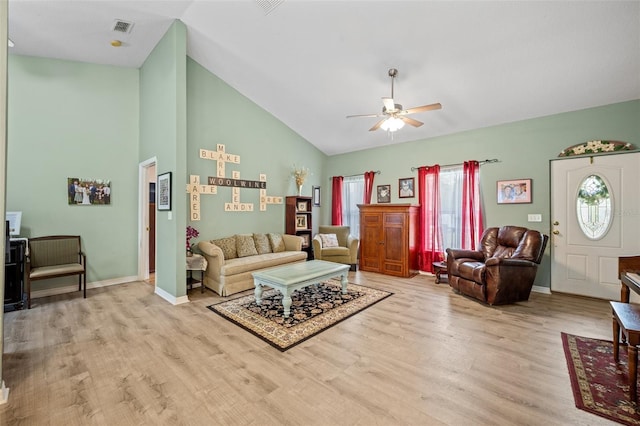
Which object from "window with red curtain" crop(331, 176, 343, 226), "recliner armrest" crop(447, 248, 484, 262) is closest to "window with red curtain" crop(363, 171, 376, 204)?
"window with red curtain" crop(331, 176, 343, 226)

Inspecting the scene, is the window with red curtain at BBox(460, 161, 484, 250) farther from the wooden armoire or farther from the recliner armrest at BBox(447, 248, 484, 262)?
the wooden armoire

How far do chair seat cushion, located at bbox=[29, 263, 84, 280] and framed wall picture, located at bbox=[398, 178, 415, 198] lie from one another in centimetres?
565

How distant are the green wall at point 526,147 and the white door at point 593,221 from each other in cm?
16

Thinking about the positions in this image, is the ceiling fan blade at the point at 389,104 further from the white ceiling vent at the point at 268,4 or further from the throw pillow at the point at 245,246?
the throw pillow at the point at 245,246

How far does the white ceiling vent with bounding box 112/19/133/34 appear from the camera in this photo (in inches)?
141

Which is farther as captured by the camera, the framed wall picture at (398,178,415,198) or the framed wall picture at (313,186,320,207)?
the framed wall picture at (313,186,320,207)

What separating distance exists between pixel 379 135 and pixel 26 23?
217 inches

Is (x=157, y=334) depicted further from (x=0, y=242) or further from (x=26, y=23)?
(x=26, y=23)

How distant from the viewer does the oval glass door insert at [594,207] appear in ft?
12.9

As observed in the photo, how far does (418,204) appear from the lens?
5.52m

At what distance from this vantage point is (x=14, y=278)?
3436mm

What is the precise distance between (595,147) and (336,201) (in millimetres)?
4722

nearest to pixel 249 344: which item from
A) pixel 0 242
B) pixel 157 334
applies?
pixel 157 334

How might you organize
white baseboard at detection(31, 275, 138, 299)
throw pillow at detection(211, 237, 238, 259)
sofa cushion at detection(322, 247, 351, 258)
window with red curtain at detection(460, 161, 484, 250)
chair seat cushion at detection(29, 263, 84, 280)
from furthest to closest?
sofa cushion at detection(322, 247, 351, 258)
window with red curtain at detection(460, 161, 484, 250)
throw pillow at detection(211, 237, 238, 259)
white baseboard at detection(31, 275, 138, 299)
chair seat cushion at detection(29, 263, 84, 280)
